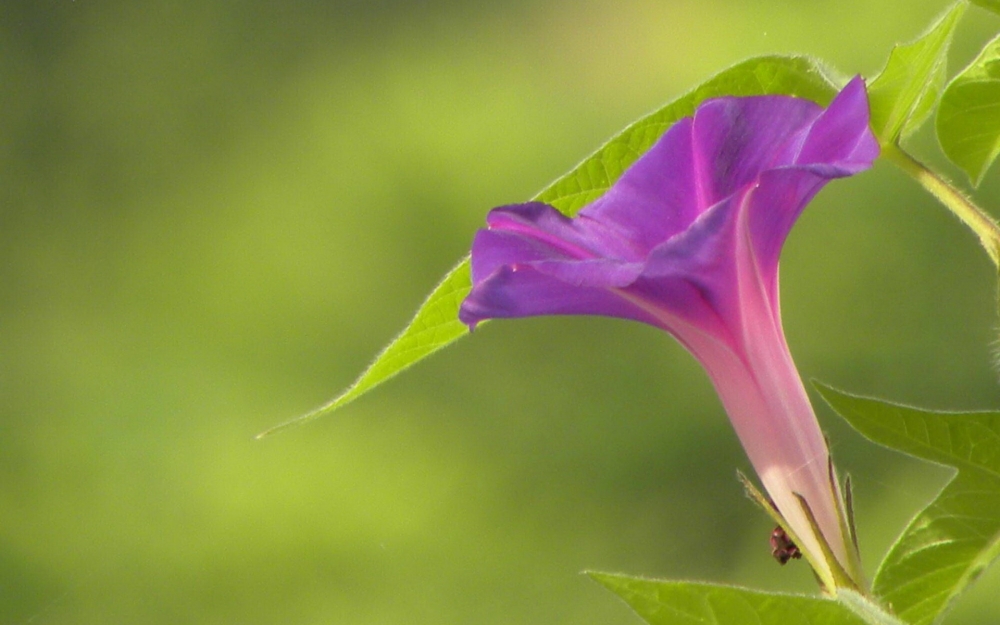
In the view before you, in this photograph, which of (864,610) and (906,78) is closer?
(864,610)

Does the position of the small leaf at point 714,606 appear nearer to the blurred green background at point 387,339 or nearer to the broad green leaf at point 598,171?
the broad green leaf at point 598,171

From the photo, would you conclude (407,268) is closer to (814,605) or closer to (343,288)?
(343,288)

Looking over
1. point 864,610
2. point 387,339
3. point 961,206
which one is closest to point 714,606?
point 864,610

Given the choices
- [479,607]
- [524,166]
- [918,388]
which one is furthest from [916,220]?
[479,607]

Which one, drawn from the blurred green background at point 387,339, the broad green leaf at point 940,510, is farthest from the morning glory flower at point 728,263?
the blurred green background at point 387,339

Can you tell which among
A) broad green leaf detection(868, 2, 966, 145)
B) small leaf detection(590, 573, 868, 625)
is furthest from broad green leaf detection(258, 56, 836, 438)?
small leaf detection(590, 573, 868, 625)

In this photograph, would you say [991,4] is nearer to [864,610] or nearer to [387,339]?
[864,610]
